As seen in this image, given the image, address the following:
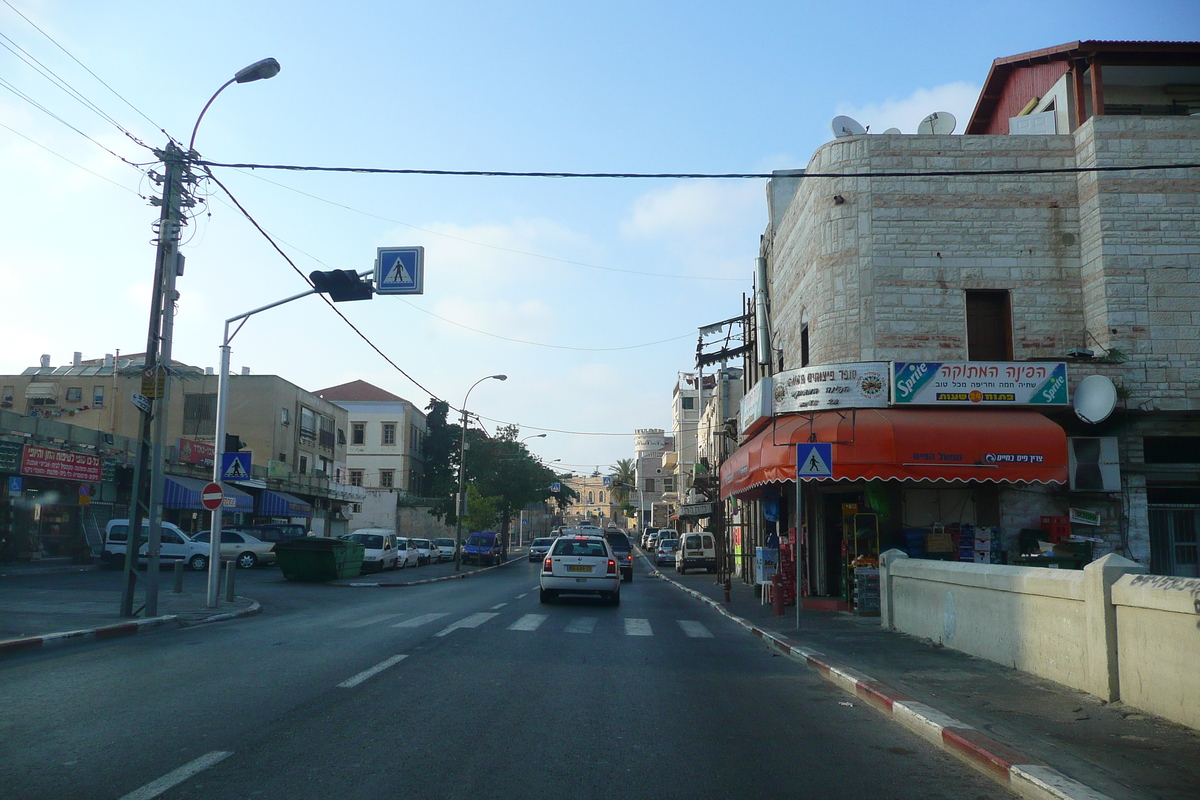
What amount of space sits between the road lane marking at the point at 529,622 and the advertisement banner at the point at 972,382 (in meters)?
8.21

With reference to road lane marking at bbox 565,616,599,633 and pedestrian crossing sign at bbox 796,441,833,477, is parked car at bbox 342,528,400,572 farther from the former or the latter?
pedestrian crossing sign at bbox 796,441,833,477

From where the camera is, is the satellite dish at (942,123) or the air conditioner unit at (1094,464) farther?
the satellite dish at (942,123)

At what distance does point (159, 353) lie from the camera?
50.6ft

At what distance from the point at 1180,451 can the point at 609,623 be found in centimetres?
1212

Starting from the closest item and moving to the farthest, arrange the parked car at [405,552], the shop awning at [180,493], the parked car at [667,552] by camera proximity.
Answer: the shop awning at [180,493] → the parked car at [405,552] → the parked car at [667,552]

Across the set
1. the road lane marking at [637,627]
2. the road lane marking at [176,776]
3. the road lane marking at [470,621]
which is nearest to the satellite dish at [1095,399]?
the road lane marking at [637,627]

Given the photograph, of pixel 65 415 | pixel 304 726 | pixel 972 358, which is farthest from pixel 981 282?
pixel 65 415

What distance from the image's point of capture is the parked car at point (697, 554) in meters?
41.8

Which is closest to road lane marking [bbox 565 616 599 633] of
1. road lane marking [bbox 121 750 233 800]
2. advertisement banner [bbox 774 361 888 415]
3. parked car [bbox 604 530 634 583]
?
advertisement banner [bbox 774 361 888 415]

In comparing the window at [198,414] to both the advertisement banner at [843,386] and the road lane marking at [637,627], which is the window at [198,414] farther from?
the advertisement banner at [843,386]

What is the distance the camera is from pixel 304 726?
6715mm

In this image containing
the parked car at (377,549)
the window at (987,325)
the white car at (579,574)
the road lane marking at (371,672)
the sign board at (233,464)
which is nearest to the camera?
the road lane marking at (371,672)

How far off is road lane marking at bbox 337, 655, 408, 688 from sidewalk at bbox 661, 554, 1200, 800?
4.99m

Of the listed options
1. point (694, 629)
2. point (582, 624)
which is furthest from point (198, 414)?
point (694, 629)
